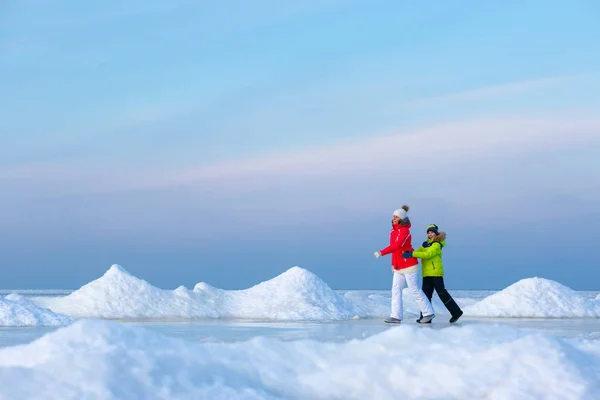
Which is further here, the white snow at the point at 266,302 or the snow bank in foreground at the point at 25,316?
the white snow at the point at 266,302

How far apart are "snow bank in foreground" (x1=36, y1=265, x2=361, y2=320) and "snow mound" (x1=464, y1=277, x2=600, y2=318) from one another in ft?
9.90

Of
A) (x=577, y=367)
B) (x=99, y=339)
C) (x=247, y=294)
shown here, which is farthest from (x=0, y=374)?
(x=247, y=294)

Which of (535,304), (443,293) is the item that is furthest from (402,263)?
(535,304)

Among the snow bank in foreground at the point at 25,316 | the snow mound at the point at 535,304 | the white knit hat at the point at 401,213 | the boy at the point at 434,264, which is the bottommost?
the snow mound at the point at 535,304

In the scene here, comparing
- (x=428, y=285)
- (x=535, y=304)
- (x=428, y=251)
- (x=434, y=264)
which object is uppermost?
(x=428, y=251)

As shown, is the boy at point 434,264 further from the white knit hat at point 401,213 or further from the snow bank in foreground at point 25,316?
the snow bank in foreground at point 25,316

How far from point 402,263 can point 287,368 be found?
533 cm

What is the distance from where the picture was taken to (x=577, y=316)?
17.5m

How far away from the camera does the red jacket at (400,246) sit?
39.5ft

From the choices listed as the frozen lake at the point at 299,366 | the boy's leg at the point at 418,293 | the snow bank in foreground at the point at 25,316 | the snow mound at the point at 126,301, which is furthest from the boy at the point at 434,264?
the snow bank in foreground at the point at 25,316

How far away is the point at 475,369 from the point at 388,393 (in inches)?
30.9

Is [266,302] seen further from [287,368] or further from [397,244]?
[287,368]

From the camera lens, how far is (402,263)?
12117mm

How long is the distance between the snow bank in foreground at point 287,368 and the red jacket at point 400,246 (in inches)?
176
